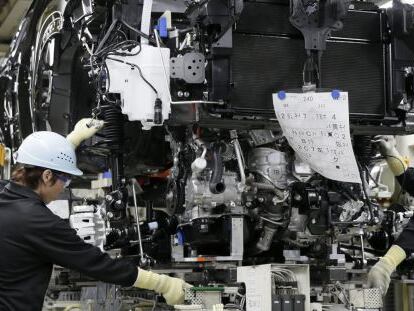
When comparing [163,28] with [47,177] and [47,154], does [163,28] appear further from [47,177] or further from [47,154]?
[47,177]

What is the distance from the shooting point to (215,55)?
169 inches

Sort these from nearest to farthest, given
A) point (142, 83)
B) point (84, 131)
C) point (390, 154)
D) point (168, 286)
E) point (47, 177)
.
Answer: point (47, 177), point (168, 286), point (142, 83), point (84, 131), point (390, 154)

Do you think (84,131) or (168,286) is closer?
(168,286)

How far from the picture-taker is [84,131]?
471 centimetres

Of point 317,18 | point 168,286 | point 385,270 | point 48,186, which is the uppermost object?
point 317,18

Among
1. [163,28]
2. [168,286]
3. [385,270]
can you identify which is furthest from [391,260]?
[163,28]

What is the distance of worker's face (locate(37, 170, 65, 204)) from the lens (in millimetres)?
3574

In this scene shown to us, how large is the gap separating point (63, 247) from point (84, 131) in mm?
1377

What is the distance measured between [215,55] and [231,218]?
41.4 inches

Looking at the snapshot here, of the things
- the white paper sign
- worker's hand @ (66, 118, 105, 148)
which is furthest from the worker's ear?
the white paper sign

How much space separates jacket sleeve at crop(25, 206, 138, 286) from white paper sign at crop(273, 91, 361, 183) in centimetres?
131

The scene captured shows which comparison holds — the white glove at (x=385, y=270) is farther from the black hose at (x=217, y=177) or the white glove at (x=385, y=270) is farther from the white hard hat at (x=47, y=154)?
the white hard hat at (x=47, y=154)

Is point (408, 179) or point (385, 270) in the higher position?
point (408, 179)

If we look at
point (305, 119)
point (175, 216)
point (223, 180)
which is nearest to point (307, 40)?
point (305, 119)
